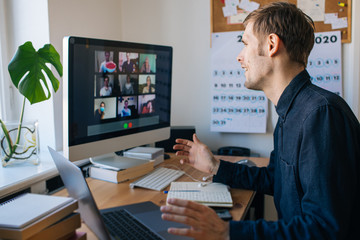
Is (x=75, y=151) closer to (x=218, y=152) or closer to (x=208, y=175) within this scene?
(x=208, y=175)

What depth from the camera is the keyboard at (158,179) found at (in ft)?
4.42

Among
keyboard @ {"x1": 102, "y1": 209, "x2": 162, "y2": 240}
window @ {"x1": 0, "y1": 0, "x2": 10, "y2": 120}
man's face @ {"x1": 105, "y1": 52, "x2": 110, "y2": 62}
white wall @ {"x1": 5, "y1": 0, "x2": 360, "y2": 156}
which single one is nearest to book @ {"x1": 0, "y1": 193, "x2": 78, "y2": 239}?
keyboard @ {"x1": 102, "y1": 209, "x2": 162, "y2": 240}

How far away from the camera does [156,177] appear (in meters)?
1.45

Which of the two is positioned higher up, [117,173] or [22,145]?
[22,145]

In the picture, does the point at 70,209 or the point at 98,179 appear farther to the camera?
the point at 98,179

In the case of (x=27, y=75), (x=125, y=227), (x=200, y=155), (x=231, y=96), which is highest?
(x=27, y=75)

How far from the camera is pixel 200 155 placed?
1395 mm

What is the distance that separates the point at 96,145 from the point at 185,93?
1.06 meters

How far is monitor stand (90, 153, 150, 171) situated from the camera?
144cm

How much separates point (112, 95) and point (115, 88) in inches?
1.4

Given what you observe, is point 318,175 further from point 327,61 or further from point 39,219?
point 327,61

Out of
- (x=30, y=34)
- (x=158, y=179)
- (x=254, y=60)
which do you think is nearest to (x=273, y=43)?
(x=254, y=60)

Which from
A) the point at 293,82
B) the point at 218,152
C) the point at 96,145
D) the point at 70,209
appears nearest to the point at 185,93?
the point at 218,152

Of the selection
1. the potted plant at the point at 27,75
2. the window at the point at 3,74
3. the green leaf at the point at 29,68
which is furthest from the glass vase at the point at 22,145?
the window at the point at 3,74
